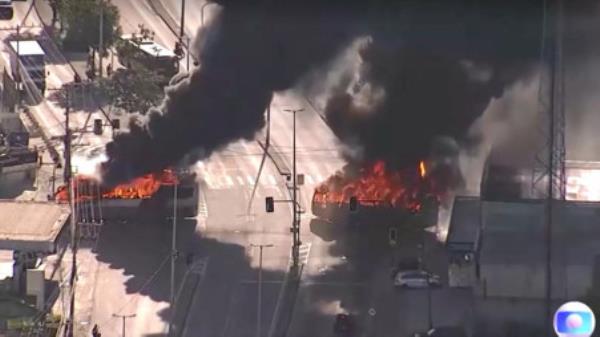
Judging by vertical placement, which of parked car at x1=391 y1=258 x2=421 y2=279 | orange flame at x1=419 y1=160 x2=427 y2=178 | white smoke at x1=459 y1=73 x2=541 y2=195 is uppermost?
white smoke at x1=459 y1=73 x2=541 y2=195

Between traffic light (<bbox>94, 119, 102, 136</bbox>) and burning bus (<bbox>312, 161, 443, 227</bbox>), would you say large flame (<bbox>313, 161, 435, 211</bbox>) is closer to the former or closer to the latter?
burning bus (<bbox>312, 161, 443, 227</bbox>)

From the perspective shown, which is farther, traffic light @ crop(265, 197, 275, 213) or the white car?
traffic light @ crop(265, 197, 275, 213)

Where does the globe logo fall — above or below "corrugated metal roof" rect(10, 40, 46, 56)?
below

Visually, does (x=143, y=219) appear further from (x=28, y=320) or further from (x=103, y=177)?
(x=28, y=320)

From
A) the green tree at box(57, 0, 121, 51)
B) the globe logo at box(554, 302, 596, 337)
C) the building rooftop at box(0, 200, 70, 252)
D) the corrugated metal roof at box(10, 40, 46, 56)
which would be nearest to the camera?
the globe logo at box(554, 302, 596, 337)

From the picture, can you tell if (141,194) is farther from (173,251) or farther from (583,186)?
(583,186)

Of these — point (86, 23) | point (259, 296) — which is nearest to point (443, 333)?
point (259, 296)

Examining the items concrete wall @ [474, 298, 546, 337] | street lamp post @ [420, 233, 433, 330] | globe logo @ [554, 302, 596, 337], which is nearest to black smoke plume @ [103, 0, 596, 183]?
street lamp post @ [420, 233, 433, 330]
